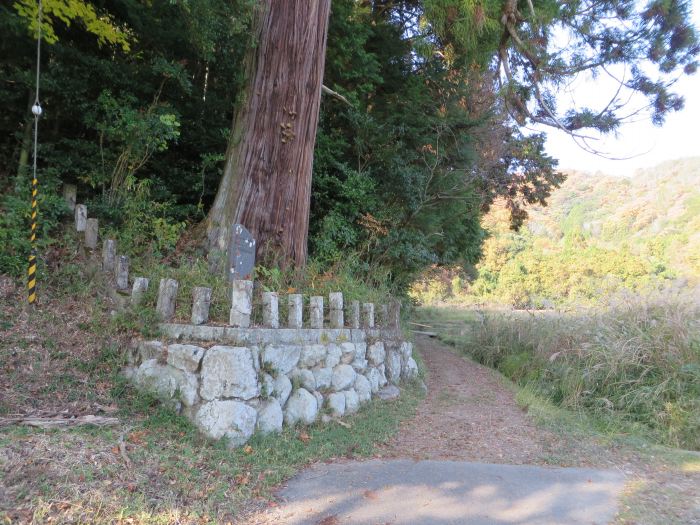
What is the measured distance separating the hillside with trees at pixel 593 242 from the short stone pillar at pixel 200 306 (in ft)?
26.7

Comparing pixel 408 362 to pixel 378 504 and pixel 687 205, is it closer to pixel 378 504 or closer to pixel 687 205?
pixel 378 504

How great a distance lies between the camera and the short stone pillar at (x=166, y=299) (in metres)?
4.67

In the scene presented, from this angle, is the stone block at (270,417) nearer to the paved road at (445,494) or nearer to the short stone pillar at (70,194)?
the paved road at (445,494)

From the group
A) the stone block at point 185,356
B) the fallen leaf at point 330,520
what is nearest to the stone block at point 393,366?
the stone block at point 185,356

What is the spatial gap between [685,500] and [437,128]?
7.52 metres

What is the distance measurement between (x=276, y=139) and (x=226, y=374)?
3.51 meters

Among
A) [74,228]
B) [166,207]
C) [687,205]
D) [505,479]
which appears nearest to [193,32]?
[166,207]

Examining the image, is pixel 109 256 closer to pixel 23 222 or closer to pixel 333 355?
pixel 23 222

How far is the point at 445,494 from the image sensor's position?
3.71m

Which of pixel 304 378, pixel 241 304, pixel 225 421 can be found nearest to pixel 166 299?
pixel 241 304

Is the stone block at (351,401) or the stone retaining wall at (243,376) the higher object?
the stone retaining wall at (243,376)

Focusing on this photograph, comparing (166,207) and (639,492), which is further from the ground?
(166,207)

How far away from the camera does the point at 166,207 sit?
698 centimetres

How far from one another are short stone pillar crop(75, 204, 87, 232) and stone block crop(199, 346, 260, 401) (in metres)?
2.81
